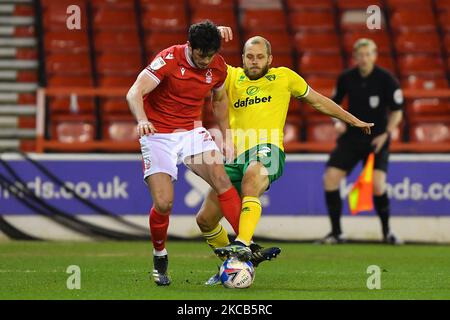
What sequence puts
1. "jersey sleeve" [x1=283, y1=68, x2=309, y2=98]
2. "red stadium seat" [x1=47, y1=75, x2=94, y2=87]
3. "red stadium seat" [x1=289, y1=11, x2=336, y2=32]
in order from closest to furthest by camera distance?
"jersey sleeve" [x1=283, y1=68, x2=309, y2=98]
"red stadium seat" [x1=47, y1=75, x2=94, y2=87]
"red stadium seat" [x1=289, y1=11, x2=336, y2=32]

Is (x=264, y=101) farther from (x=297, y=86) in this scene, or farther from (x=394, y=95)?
(x=394, y=95)

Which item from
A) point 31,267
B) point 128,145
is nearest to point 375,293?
point 31,267

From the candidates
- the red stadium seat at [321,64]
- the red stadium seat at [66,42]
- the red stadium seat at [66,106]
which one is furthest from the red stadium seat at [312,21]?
the red stadium seat at [66,106]

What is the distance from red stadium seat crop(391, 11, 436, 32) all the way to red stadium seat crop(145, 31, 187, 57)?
293cm

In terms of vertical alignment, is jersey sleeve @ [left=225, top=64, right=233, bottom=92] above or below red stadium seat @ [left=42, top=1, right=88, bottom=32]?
below

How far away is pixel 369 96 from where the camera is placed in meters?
12.2

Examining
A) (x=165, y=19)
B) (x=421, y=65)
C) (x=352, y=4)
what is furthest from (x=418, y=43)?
(x=165, y=19)

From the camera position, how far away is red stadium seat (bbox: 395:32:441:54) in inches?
595

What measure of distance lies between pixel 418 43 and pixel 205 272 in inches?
285

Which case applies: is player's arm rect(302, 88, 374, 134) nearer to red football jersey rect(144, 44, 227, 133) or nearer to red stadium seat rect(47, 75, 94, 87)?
red football jersey rect(144, 44, 227, 133)

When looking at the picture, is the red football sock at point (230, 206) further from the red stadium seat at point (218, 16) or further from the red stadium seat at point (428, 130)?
the red stadium seat at point (218, 16)

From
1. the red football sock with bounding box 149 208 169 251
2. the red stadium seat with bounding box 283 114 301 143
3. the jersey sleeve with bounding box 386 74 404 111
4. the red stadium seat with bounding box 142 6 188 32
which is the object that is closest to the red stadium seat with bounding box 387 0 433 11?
the red stadium seat with bounding box 283 114 301 143

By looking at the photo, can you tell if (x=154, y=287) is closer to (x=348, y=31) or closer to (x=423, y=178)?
(x=423, y=178)

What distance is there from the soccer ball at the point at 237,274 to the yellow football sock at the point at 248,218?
185 mm
